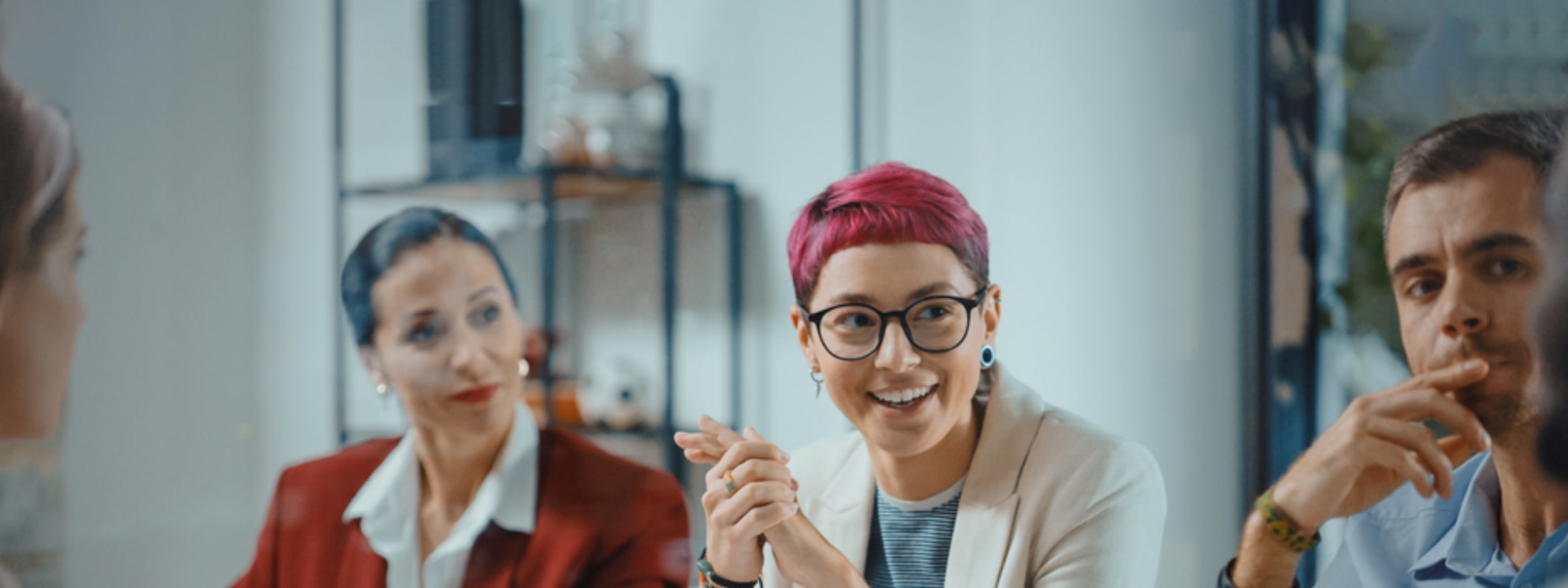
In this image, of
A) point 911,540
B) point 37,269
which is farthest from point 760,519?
point 37,269

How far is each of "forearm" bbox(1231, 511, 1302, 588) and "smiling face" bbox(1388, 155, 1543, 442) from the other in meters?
0.20

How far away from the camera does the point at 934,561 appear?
3.60 feet

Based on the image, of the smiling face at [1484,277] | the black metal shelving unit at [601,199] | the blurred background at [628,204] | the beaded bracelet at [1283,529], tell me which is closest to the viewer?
the smiling face at [1484,277]

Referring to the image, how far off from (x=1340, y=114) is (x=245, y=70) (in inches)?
44.4

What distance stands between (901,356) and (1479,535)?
1.66 ft

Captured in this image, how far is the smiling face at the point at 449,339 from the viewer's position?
1.11 meters

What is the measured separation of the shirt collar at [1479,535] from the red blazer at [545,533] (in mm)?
735

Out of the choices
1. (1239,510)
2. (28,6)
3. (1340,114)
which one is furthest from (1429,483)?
(28,6)

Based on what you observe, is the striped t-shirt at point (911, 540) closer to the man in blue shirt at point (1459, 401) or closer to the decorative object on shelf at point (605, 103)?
the man in blue shirt at point (1459, 401)

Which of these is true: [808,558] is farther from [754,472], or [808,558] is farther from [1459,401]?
[1459,401]

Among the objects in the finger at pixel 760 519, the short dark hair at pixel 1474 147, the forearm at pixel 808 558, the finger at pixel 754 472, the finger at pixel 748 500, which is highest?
the short dark hair at pixel 1474 147

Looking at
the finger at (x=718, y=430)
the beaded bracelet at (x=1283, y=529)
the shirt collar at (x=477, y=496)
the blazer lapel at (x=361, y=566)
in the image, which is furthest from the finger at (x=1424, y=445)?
the blazer lapel at (x=361, y=566)

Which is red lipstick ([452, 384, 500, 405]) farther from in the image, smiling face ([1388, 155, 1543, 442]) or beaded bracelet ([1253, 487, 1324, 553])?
smiling face ([1388, 155, 1543, 442])

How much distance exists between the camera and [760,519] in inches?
42.3
